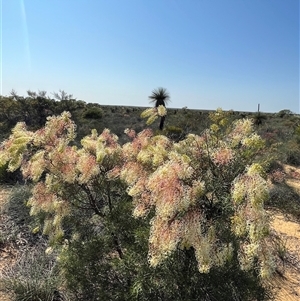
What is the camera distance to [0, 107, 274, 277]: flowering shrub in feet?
6.97

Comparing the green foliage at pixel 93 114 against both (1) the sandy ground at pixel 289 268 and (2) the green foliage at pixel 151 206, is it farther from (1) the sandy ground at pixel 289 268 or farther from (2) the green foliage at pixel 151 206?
(2) the green foliage at pixel 151 206

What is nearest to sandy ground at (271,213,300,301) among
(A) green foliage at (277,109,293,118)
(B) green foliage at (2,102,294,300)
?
(B) green foliage at (2,102,294,300)

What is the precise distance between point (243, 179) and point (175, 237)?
0.56m

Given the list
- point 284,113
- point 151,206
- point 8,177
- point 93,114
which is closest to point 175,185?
point 151,206

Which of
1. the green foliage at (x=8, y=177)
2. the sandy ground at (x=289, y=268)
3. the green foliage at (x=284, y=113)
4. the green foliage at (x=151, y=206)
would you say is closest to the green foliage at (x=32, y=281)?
the green foliage at (x=151, y=206)

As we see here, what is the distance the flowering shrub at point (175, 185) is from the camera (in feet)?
6.97

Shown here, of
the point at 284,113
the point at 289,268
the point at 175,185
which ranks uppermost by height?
the point at 175,185

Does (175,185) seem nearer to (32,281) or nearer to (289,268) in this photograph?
(32,281)

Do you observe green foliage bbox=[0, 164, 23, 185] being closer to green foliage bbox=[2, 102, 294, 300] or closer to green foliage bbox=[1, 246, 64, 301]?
green foliage bbox=[1, 246, 64, 301]

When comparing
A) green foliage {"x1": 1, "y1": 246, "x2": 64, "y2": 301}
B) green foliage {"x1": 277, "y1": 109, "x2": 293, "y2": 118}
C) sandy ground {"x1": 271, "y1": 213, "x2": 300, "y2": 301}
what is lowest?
sandy ground {"x1": 271, "y1": 213, "x2": 300, "y2": 301}

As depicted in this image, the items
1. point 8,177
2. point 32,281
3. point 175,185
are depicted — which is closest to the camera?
point 175,185

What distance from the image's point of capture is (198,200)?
2449 mm

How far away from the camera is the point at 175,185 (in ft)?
7.32

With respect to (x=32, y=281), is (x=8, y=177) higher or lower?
higher
